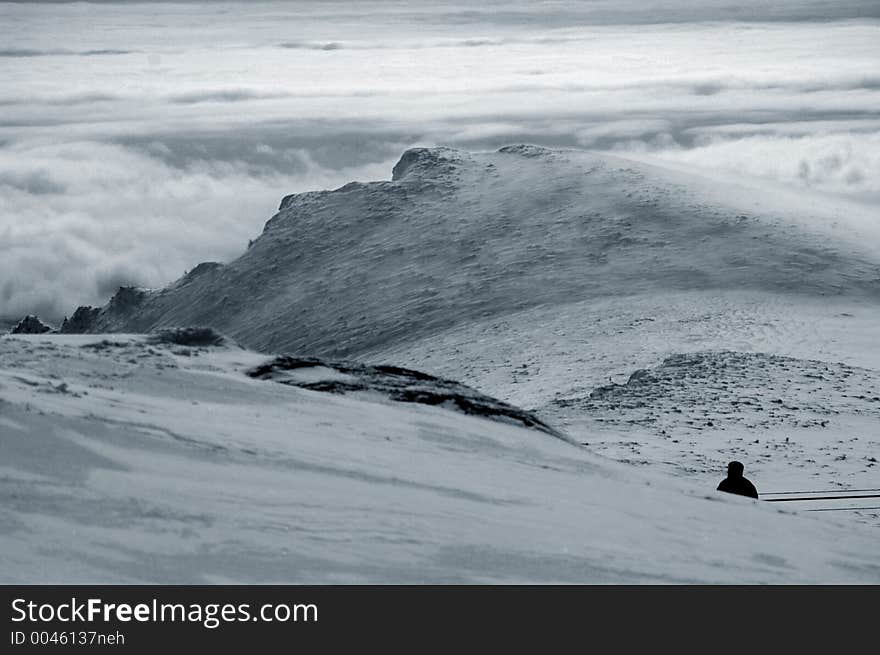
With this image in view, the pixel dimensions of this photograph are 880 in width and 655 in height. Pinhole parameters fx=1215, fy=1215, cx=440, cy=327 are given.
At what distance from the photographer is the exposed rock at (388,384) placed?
38.4 ft

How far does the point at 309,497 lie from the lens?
27.1ft

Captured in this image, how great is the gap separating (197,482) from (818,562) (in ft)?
14.7

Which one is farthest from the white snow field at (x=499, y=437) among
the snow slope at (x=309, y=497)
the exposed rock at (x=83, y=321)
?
the exposed rock at (x=83, y=321)

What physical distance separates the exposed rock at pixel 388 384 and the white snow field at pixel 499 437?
9 centimetres

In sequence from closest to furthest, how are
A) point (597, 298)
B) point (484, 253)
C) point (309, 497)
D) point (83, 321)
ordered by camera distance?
point (309, 497) < point (597, 298) < point (484, 253) < point (83, 321)

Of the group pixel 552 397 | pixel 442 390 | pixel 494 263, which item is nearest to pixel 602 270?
pixel 494 263

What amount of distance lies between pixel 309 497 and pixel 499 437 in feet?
10.6

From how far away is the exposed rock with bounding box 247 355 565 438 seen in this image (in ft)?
38.4

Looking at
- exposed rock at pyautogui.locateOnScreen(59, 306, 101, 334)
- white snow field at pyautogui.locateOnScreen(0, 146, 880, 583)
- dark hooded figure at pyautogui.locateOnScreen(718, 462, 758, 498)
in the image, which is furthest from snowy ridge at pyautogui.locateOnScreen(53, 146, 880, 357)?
dark hooded figure at pyautogui.locateOnScreen(718, 462, 758, 498)

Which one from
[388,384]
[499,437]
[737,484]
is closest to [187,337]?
[388,384]

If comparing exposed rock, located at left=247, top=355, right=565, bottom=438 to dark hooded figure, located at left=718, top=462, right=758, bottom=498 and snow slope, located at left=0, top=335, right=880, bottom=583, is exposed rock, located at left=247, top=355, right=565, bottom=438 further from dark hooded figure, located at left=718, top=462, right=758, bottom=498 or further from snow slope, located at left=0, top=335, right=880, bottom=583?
dark hooded figure, located at left=718, top=462, right=758, bottom=498

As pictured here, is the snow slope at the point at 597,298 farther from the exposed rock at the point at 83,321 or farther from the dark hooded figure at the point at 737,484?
the dark hooded figure at the point at 737,484

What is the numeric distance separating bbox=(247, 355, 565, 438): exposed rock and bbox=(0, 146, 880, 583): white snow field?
0.09 metres

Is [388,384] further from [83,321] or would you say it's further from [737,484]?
[83,321]
